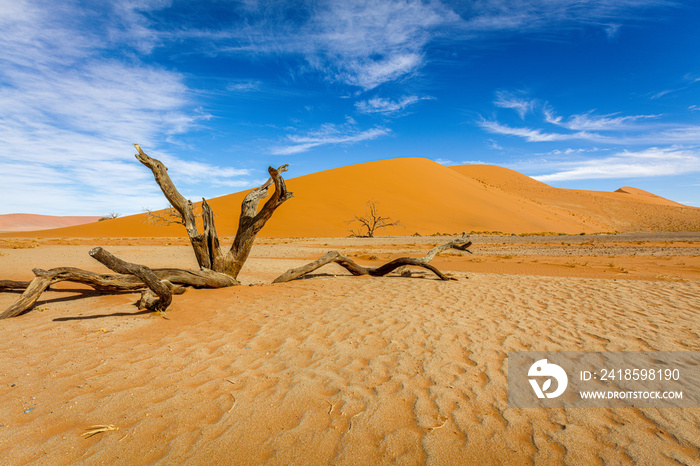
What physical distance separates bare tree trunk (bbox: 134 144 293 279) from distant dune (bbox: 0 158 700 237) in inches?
1050

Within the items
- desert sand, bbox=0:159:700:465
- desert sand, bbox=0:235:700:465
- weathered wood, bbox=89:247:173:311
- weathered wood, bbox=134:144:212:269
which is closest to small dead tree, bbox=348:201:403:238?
desert sand, bbox=0:159:700:465

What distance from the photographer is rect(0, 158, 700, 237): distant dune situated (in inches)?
1524

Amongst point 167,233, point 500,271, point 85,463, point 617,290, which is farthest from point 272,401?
point 167,233

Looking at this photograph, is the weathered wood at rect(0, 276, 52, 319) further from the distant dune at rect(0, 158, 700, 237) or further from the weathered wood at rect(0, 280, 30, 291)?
the distant dune at rect(0, 158, 700, 237)

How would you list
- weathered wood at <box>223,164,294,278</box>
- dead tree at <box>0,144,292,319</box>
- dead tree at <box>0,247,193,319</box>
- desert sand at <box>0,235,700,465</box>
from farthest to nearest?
1. weathered wood at <box>223,164,294,278</box>
2. dead tree at <box>0,144,292,319</box>
3. dead tree at <box>0,247,193,319</box>
4. desert sand at <box>0,235,700,465</box>

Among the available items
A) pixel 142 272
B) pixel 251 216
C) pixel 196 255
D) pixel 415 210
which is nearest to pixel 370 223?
pixel 415 210

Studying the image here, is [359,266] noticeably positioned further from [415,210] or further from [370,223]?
[415,210]

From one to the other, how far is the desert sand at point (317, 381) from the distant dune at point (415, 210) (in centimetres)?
2893

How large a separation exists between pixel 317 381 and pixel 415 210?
132 ft

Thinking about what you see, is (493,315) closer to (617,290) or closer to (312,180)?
(617,290)

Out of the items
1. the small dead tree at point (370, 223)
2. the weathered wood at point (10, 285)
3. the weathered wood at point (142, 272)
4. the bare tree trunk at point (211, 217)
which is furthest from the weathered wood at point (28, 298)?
the small dead tree at point (370, 223)

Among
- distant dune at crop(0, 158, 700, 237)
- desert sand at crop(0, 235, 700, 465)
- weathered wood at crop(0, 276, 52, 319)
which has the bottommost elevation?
desert sand at crop(0, 235, 700, 465)

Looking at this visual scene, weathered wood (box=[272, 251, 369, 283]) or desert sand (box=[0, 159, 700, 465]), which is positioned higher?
weathered wood (box=[272, 251, 369, 283])

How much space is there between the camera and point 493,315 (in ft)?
18.1
